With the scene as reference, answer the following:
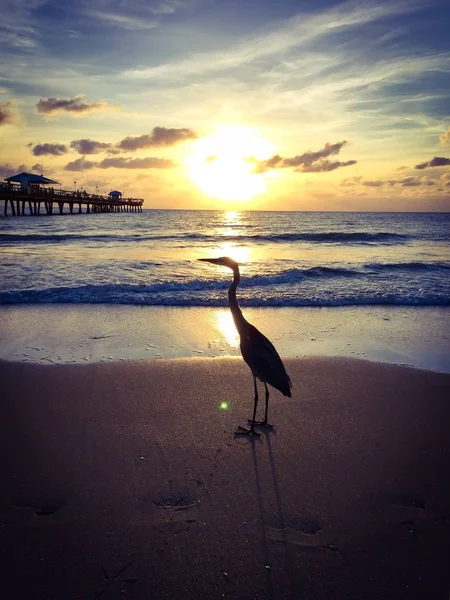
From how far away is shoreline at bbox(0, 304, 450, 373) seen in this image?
6.58m

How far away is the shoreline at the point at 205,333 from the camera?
6578mm

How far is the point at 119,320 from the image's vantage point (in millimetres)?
8695

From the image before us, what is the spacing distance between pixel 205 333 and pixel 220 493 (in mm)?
4806

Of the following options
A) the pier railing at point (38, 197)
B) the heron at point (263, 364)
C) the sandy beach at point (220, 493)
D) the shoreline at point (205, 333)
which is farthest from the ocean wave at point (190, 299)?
the pier railing at point (38, 197)

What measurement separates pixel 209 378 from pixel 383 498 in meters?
2.77

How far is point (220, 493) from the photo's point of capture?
3.20 metres

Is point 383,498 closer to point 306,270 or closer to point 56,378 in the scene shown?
point 56,378

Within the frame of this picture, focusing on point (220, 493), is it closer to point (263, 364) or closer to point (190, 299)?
point (263, 364)

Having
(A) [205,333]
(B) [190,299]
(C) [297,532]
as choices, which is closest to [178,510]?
(C) [297,532]

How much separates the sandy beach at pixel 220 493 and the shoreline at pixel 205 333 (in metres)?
1.35

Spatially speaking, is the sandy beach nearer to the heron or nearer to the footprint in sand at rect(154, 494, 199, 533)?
the footprint in sand at rect(154, 494, 199, 533)

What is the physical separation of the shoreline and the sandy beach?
1353mm

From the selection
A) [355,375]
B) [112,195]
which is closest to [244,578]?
[355,375]

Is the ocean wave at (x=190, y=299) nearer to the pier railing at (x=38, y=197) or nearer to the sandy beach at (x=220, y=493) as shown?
the sandy beach at (x=220, y=493)
